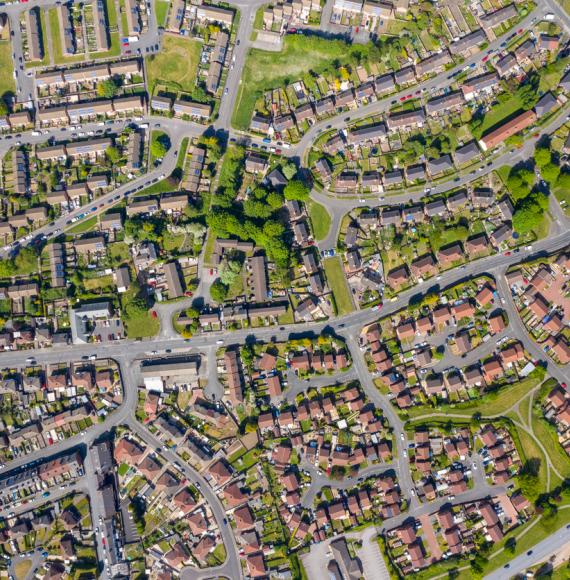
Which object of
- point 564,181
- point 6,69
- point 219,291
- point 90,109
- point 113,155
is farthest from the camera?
point 6,69

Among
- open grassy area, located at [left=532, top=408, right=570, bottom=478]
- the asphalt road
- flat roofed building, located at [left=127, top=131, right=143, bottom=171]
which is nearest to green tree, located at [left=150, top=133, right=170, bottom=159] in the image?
flat roofed building, located at [left=127, top=131, right=143, bottom=171]

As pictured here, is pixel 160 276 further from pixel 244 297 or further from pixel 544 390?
pixel 544 390

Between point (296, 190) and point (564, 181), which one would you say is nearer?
point (564, 181)

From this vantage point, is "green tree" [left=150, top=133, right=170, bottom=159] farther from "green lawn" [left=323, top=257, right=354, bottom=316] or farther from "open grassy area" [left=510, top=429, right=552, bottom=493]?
"open grassy area" [left=510, top=429, right=552, bottom=493]

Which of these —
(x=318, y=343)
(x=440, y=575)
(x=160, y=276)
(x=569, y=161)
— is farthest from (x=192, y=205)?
(x=440, y=575)

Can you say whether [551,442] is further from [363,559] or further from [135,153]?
[135,153]

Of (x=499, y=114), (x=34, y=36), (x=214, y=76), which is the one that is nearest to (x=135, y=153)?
(x=214, y=76)
